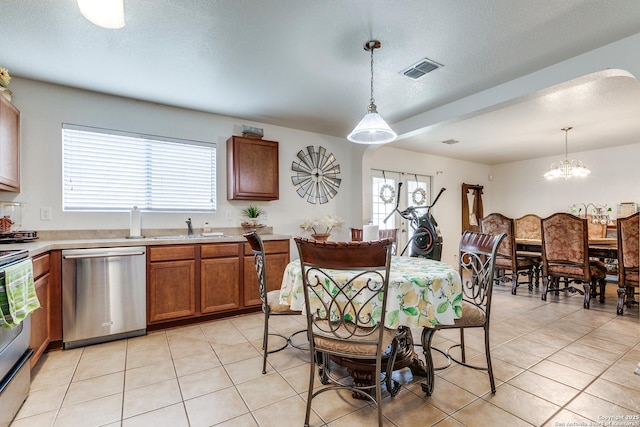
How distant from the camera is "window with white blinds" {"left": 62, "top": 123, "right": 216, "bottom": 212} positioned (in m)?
2.99

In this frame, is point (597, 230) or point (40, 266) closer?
point (40, 266)

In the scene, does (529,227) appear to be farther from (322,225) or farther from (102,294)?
(102,294)

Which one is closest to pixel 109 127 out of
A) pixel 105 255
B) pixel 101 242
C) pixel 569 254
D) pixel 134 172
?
pixel 134 172

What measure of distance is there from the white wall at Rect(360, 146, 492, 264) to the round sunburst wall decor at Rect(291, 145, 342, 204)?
1.05 meters

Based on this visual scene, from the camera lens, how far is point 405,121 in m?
3.89

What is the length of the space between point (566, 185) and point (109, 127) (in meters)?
7.52

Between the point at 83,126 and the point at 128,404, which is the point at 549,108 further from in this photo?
the point at 83,126

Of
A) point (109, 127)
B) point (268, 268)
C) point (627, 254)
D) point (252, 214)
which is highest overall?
point (109, 127)

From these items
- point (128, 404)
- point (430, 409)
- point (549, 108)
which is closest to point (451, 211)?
point (549, 108)

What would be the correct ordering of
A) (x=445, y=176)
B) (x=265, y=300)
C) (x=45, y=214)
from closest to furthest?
(x=265, y=300) < (x=45, y=214) < (x=445, y=176)

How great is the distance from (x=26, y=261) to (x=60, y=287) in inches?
31.5

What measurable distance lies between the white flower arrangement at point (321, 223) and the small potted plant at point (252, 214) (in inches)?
25.4

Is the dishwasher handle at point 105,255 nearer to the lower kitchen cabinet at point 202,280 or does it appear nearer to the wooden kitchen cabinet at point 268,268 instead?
the lower kitchen cabinet at point 202,280

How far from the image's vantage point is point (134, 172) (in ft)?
10.7
